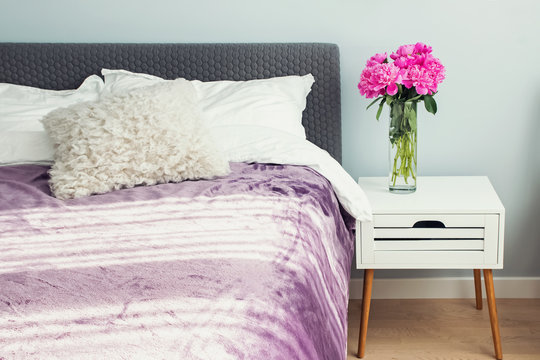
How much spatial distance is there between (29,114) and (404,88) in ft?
4.18

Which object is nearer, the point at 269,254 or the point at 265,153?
the point at 269,254

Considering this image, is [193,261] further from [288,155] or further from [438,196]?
[438,196]

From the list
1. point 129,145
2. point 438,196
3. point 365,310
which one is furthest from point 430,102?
point 129,145

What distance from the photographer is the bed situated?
94 cm

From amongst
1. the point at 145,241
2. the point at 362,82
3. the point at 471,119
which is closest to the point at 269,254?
the point at 145,241

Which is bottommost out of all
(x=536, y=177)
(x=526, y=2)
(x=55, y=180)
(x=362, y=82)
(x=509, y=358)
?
(x=509, y=358)

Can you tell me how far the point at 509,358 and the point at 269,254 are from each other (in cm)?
121

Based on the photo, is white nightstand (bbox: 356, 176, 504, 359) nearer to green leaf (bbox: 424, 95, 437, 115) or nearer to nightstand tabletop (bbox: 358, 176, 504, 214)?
nightstand tabletop (bbox: 358, 176, 504, 214)

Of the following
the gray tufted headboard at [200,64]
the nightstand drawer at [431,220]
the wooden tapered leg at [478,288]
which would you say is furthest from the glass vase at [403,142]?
the wooden tapered leg at [478,288]

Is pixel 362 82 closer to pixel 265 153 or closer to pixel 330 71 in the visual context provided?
pixel 330 71

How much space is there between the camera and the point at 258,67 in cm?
236

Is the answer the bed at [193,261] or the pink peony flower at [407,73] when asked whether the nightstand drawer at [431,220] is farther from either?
the pink peony flower at [407,73]

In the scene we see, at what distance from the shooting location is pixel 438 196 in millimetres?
2117

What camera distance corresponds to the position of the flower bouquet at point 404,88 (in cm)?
202
